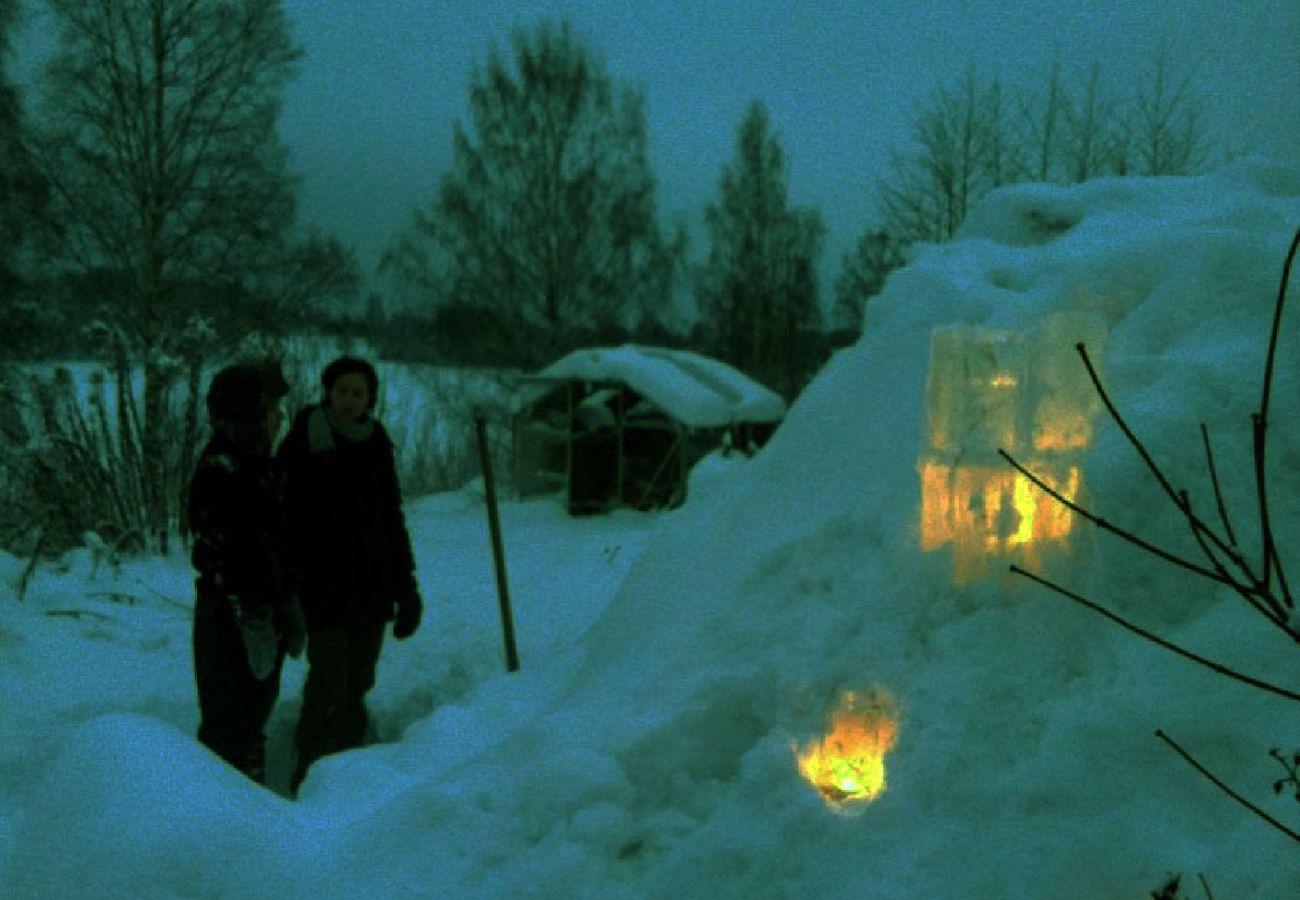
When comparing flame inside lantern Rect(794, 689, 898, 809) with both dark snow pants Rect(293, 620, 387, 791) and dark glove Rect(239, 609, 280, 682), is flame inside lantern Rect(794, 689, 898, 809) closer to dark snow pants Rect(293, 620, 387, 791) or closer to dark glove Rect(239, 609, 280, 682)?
dark glove Rect(239, 609, 280, 682)

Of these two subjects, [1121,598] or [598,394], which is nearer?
[1121,598]

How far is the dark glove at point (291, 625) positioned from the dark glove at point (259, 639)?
0.27 ft

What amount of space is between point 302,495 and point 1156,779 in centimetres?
306

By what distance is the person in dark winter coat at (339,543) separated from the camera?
3.70 m

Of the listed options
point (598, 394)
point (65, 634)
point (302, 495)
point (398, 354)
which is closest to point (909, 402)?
point (302, 495)

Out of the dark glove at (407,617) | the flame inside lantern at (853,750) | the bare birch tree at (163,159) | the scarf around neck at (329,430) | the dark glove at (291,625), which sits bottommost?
the dark glove at (407,617)

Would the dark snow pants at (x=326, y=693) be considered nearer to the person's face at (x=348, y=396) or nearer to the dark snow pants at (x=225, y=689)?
the dark snow pants at (x=225, y=689)

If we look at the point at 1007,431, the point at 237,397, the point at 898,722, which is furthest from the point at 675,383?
the point at 898,722

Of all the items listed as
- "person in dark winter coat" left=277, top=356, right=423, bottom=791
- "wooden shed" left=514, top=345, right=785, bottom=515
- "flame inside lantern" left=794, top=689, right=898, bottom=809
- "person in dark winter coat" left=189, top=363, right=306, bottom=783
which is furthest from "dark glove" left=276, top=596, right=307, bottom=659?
"wooden shed" left=514, top=345, right=785, bottom=515

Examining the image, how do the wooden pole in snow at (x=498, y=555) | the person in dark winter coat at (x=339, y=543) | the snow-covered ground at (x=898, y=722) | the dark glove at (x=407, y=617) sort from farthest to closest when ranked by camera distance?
the wooden pole in snow at (x=498, y=555) < the dark glove at (x=407, y=617) < the person in dark winter coat at (x=339, y=543) < the snow-covered ground at (x=898, y=722)

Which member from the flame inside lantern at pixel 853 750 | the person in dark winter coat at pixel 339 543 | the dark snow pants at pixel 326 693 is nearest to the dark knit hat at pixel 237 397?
the person in dark winter coat at pixel 339 543

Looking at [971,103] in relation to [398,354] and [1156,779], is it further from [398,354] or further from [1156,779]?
[1156,779]

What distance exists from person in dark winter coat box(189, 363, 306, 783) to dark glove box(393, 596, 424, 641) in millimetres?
585

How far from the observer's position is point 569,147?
67.2ft
